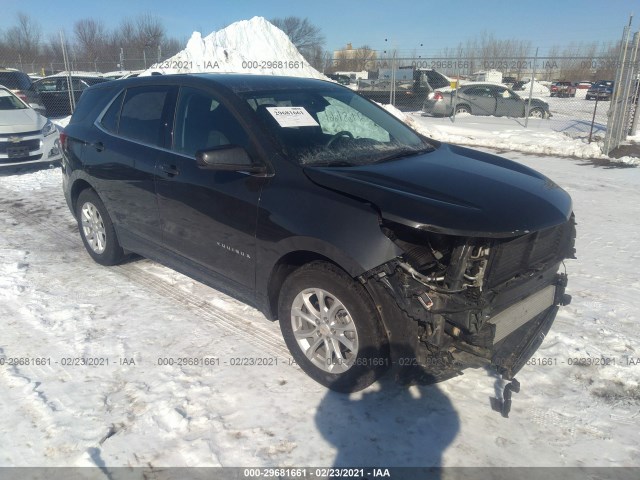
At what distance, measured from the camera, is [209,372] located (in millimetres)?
3318

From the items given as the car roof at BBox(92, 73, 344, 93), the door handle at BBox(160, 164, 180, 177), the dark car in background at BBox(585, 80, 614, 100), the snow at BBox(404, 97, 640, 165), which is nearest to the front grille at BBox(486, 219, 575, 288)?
the car roof at BBox(92, 73, 344, 93)

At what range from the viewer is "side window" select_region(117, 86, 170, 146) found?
404 cm

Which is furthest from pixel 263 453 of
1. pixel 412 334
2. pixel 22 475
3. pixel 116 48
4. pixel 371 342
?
pixel 116 48

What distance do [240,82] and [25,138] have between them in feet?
22.7

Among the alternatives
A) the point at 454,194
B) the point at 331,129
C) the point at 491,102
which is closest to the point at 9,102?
the point at 331,129

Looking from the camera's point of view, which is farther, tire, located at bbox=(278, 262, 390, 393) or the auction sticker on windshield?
the auction sticker on windshield

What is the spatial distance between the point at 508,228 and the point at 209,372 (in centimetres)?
208

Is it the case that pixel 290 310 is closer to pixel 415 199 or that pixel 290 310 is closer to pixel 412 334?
pixel 412 334

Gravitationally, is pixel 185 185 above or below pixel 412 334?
above

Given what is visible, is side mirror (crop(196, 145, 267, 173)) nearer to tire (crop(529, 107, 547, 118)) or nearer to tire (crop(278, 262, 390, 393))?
tire (crop(278, 262, 390, 393))

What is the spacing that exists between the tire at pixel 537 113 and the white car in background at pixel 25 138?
1641 cm

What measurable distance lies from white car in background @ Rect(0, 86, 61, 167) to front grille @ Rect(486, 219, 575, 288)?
8058mm

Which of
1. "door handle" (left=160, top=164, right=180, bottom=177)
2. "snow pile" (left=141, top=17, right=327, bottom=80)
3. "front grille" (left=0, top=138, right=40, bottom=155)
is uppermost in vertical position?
"snow pile" (left=141, top=17, right=327, bottom=80)

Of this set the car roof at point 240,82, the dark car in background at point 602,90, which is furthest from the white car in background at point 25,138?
the dark car in background at point 602,90
